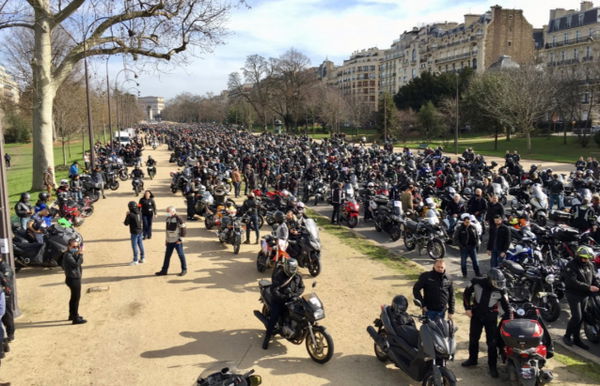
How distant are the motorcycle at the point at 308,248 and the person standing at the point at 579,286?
4.81 metres

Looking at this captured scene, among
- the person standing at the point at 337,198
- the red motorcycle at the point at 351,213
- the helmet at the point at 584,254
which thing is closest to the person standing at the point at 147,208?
the person standing at the point at 337,198

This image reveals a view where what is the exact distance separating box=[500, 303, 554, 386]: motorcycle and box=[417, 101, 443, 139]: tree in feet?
162

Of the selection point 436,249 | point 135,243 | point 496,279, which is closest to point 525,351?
point 496,279

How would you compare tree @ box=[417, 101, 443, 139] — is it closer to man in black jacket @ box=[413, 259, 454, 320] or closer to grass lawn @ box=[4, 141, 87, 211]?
grass lawn @ box=[4, 141, 87, 211]

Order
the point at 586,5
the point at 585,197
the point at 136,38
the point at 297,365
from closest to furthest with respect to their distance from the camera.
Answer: the point at 297,365, the point at 585,197, the point at 136,38, the point at 586,5

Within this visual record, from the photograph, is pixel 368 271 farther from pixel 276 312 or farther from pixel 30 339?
pixel 30 339

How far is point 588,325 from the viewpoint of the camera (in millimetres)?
7168

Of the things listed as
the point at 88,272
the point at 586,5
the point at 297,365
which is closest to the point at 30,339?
the point at 88,272

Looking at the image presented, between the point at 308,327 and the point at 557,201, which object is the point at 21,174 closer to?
the point at 557,201

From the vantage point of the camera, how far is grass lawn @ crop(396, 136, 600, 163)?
36438mm

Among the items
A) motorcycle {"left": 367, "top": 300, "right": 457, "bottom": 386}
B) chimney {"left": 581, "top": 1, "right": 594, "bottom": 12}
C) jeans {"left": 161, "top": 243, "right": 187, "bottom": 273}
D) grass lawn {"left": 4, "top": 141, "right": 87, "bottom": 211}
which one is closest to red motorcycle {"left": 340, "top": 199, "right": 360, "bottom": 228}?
jeans {"left": 161, "top": 243, "right": 187, "bottom": 273}

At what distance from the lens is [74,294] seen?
25.8 ft

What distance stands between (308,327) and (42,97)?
1827cm

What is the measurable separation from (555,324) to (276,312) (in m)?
4.65
